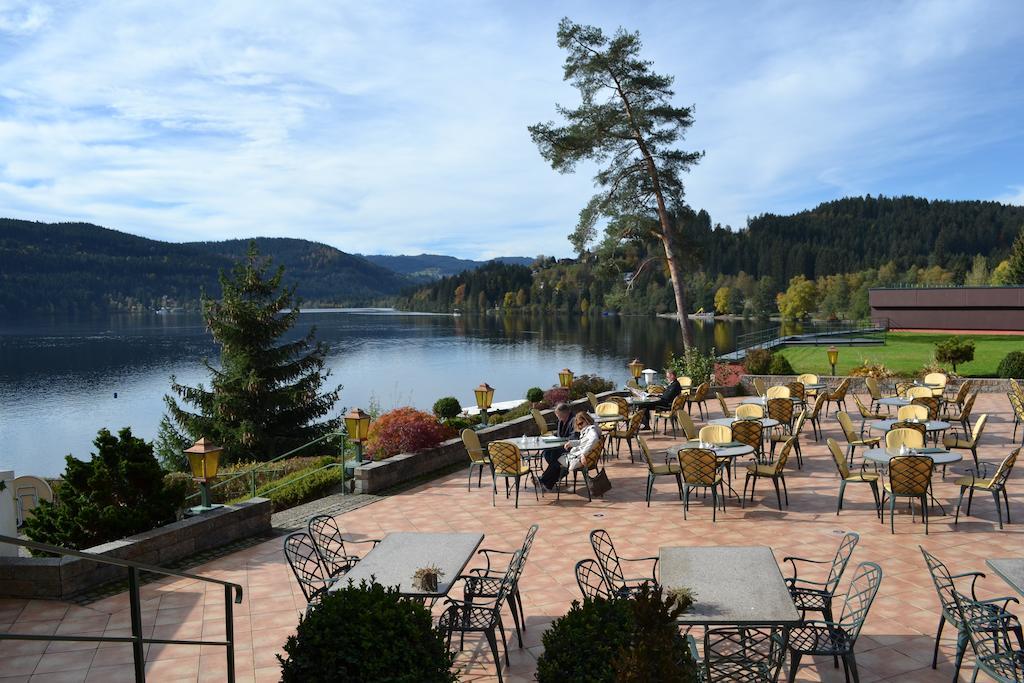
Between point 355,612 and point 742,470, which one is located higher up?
point 355,612

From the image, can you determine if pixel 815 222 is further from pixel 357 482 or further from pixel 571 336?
pixel 357 482

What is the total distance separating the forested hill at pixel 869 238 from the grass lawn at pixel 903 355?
2738 inches

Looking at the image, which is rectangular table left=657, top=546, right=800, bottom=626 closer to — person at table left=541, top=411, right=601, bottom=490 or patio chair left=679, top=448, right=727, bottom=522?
patio chair left=679, top=448, right=727, bottom=522

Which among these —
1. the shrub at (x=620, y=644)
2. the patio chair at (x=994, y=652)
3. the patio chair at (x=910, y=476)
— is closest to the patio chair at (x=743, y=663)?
the shrub at (x=620, y=644)

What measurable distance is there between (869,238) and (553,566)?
428ft

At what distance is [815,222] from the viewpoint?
436 ft

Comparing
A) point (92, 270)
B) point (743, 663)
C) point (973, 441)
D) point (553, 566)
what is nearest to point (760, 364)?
point (973, 441)

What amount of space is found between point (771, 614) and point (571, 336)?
73227mm

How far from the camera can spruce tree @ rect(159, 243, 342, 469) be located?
846 inches

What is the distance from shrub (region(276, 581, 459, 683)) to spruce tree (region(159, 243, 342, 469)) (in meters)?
18.8

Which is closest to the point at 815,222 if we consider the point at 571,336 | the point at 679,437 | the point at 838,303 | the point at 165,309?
the point at 838,303

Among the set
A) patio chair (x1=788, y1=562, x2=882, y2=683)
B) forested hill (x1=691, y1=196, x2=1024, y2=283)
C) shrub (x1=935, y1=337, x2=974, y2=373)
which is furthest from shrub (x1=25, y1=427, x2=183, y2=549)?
forested hill (x1=691, y1=196, x2=1024, y2=283)

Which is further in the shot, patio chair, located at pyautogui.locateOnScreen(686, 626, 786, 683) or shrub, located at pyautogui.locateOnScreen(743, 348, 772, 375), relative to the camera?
shrub, located at pyautogui.locateOnScreen(743, 348, 772, 375)

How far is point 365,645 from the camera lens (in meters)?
3.39
